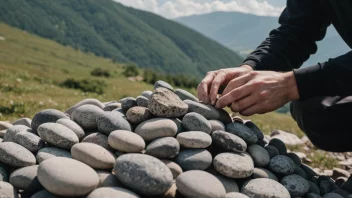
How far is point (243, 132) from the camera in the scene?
426cm

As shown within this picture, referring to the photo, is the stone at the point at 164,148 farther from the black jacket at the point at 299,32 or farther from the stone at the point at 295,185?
the black jacket at the point at 299,32

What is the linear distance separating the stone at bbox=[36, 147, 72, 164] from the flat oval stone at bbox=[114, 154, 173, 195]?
721 millimetres

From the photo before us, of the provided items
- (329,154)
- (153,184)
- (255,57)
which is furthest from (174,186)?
(329,154)

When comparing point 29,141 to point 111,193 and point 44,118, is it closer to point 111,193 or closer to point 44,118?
point 44,118

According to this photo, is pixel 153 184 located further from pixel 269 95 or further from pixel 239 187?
pixel 269 95

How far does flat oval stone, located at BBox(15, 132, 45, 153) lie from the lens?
370cm

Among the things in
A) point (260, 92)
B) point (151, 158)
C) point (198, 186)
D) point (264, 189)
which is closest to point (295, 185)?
point (264, 189)

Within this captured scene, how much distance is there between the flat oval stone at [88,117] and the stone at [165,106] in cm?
54

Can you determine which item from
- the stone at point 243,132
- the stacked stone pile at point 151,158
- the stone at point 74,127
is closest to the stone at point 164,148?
the stacked stone pile at point 151,158

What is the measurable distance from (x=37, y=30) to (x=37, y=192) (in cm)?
19813

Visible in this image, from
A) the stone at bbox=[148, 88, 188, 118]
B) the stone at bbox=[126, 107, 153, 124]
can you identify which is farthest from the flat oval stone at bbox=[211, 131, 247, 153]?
the stone at bbox=[126, 107, 153, 124]

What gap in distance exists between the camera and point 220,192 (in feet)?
10.5

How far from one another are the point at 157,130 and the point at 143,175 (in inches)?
32.3

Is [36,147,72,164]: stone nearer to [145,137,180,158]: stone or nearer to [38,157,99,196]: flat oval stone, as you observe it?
[38,157,99,196]: flat oval stone
